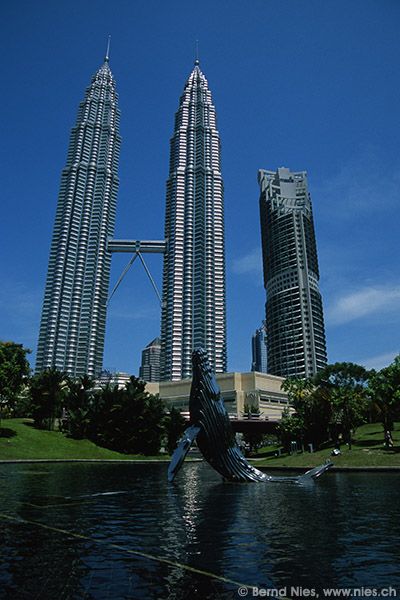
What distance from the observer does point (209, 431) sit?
26.3 metres

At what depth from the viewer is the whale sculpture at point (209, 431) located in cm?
2630

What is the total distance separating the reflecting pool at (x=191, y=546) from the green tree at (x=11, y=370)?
44.5 m

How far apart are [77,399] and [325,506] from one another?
211 ft

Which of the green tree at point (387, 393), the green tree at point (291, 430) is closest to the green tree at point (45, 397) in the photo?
the green tree at point (291, 430)

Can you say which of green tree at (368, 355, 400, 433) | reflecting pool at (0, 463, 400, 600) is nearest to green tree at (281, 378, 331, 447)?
green tree at (368, 355, 400, 433)

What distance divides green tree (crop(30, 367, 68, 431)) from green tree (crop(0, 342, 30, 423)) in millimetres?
8669

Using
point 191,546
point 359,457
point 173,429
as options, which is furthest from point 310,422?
point 191,546

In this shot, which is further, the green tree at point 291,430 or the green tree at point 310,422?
the green tree at point 291,430

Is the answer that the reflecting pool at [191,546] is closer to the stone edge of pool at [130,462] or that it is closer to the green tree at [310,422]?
the stone edge of pool at [130,462]

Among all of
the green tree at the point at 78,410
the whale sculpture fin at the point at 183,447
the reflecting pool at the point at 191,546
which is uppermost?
the green tree at the point at 78,410

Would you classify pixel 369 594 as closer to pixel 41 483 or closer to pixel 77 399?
pixel 41 483

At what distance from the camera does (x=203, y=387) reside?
26797 mm

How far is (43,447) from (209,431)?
1756 inches

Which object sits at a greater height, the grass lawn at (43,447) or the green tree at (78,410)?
the green tree at (78,410)
